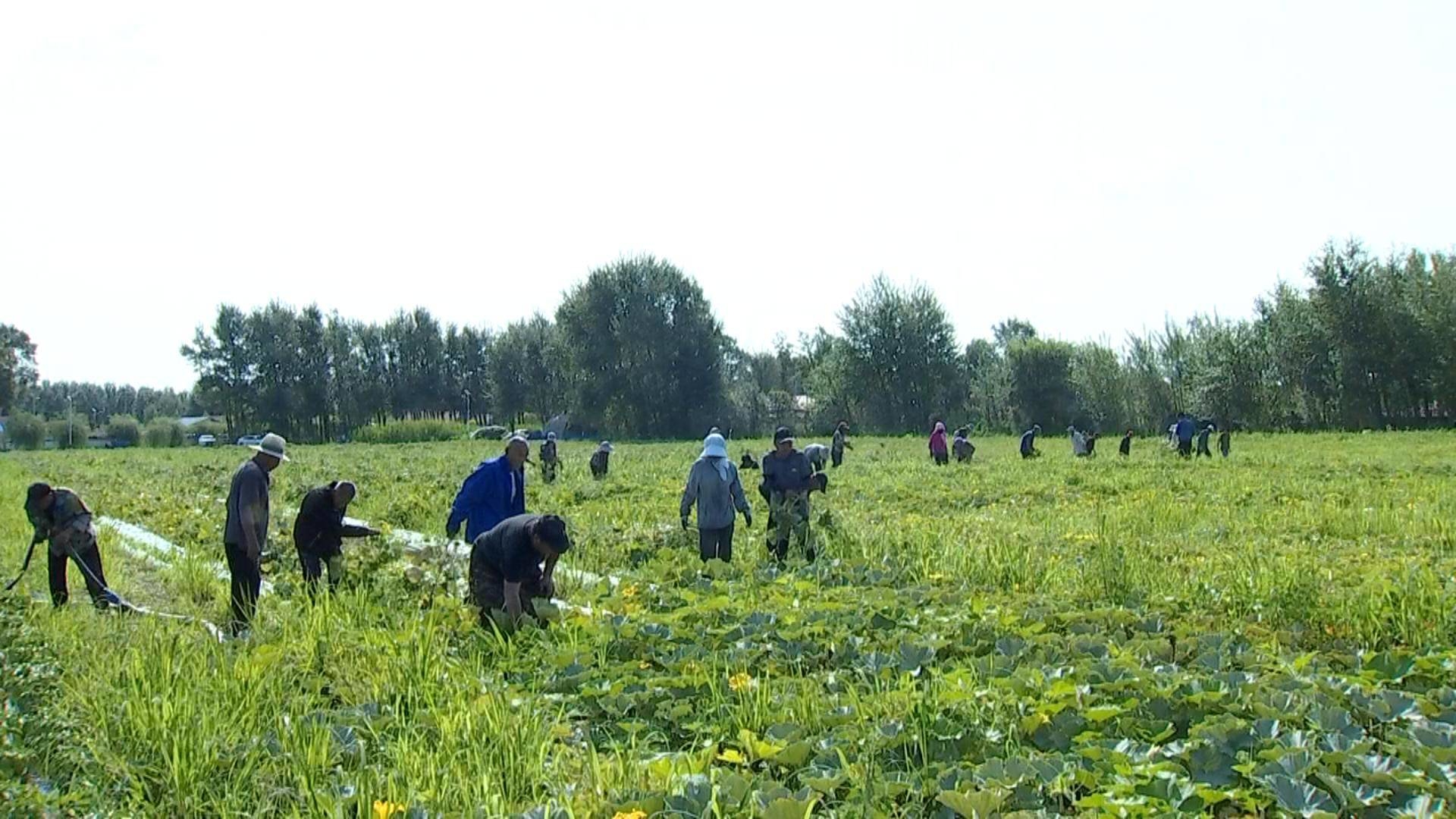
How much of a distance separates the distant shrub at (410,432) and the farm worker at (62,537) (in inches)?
1948

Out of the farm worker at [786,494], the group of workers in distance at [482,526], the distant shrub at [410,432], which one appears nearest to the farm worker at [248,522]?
the group of workers in distance at [482,526]

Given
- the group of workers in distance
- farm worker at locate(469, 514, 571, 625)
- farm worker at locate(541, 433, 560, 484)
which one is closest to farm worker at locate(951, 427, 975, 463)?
farm worker at locate(541, 433, 560, 484)

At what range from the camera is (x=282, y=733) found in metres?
4.39

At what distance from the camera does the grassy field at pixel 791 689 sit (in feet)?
12.1

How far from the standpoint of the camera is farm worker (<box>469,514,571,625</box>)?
6.41 metres

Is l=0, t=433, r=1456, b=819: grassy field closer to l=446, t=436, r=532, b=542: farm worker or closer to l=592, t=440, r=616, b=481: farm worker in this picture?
l=446, t=436, r=532, b=542: farm worker

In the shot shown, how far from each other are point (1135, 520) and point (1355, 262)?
119 feet

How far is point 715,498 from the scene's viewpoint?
380 inches

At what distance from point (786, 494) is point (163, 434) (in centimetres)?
6498

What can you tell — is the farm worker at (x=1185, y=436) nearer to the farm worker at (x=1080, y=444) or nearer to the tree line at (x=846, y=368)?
the farm worker at (x=1080, y=444)

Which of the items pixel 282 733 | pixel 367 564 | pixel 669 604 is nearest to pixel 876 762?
pixel 282 733

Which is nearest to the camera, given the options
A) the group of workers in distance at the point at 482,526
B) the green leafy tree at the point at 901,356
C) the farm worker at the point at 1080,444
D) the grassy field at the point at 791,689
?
the grassy field at the point at 791,689

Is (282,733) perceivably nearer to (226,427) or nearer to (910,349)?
(910,349)

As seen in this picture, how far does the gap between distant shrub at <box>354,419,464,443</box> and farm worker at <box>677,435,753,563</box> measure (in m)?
50.0
